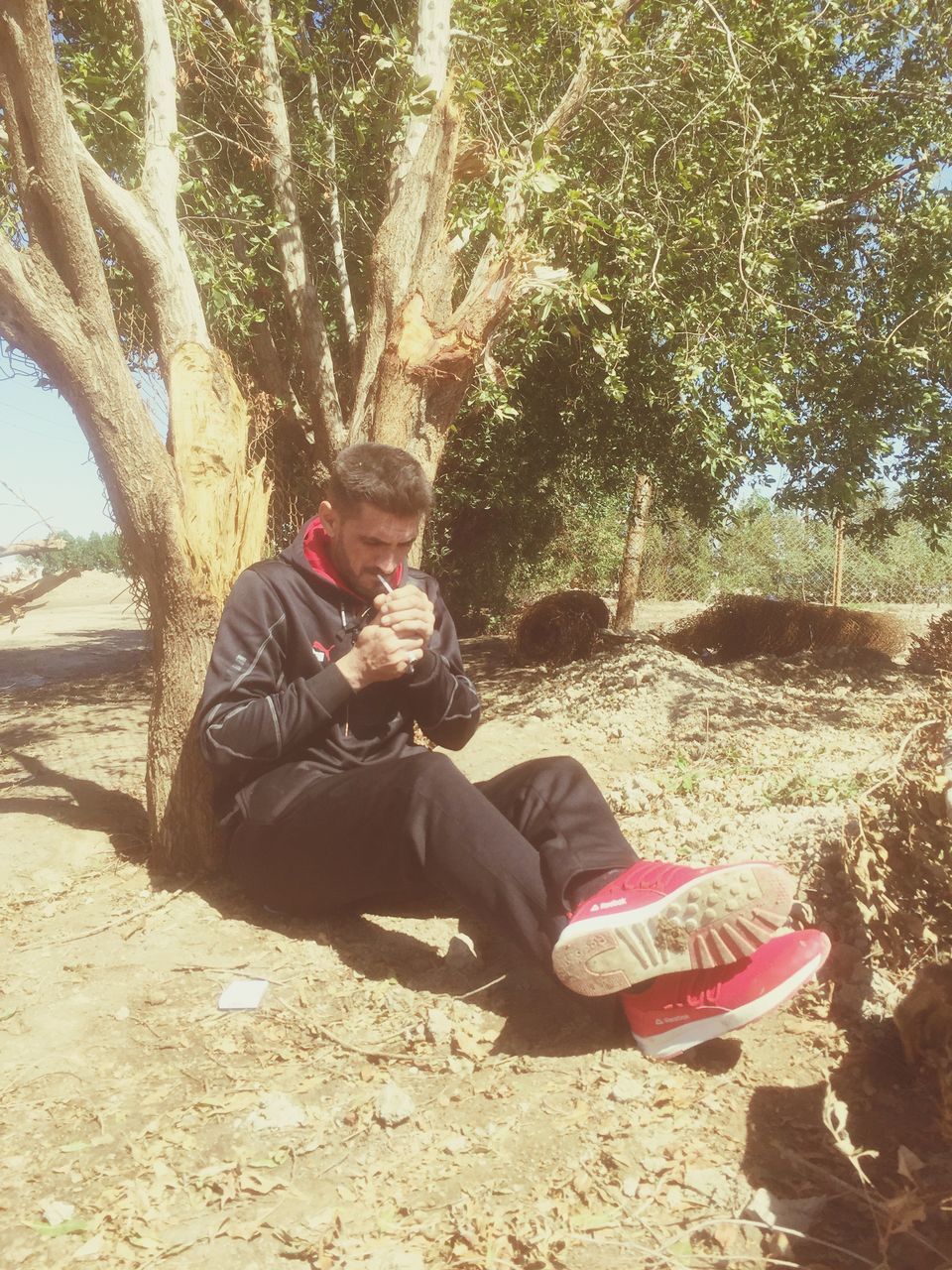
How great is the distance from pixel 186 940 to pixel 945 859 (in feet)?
8.06

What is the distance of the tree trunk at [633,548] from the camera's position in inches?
423

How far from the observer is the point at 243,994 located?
8.76 ft

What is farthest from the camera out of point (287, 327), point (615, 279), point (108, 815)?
Answer: point (287, 327)

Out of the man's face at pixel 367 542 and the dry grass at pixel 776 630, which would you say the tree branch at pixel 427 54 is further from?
the dry grass at pixel 776 630

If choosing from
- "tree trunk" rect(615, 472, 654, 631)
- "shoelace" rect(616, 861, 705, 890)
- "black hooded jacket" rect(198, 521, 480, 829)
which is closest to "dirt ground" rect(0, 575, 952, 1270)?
"shoelace" rect(616, 861, 705, 890)

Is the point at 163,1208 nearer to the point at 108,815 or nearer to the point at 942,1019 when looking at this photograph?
the point at 942,1019

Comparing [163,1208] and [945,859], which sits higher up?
[945,859]

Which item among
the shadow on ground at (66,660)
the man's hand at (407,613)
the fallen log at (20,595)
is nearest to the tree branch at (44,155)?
the man's hand at (407,613)

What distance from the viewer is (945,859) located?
2.46 meters

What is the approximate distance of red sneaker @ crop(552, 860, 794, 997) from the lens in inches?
81.2

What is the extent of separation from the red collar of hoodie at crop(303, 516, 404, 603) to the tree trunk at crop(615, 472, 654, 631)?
300 inches

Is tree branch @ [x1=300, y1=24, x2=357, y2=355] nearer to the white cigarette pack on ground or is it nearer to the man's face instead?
the man's face

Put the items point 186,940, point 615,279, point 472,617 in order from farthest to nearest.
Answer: point 472,617 → point 615,279 → point 186,940

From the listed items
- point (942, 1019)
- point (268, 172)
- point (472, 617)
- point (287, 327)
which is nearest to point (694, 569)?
point (472, 617)
